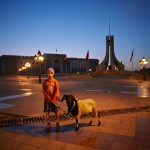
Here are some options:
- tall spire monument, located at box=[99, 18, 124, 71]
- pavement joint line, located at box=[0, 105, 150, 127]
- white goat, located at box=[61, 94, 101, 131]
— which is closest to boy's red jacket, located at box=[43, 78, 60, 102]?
white goat, located at box=[61, 94, 101, 131]

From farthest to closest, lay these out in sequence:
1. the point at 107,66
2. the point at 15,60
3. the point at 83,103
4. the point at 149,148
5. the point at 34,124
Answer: the point at 15,60 → the point at 107,66 → the point at 34,124 → the point at 83,103 → the point at 149,148

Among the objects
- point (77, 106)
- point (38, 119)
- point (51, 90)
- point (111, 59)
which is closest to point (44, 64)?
point (111, 59)

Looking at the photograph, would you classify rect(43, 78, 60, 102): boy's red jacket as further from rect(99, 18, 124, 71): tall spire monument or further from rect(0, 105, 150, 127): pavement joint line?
rect(99, 18, 124, 71): tall spire monument

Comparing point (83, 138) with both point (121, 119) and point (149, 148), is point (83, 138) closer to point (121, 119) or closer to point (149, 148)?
point (149, 148)

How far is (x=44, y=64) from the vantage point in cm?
8406

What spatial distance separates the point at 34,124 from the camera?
5.62 m

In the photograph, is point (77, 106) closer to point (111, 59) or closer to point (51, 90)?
point (51, 90)

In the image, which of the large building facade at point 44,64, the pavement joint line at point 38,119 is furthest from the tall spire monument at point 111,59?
the pavement joint line at point 38,119

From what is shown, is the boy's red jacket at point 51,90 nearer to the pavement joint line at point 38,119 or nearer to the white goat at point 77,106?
the white goat at point 77,106

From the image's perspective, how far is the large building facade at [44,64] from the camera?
7762cm

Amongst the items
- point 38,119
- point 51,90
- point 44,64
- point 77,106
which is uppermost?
point 44,64

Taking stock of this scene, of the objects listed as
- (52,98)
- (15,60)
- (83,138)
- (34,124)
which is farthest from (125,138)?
(15,60)

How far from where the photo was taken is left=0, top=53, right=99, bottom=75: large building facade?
77625 mm

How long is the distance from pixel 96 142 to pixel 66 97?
57.4 inches
